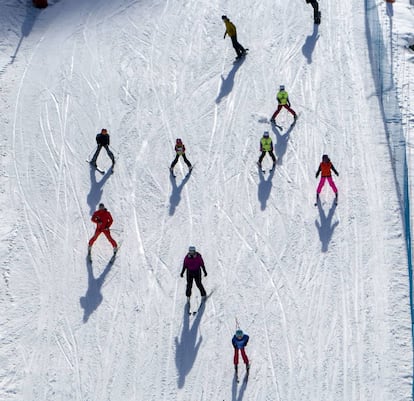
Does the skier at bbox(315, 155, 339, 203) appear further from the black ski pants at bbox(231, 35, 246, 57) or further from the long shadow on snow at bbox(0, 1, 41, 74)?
the long shadow on snow at bbox(0, 1, 41, 74)

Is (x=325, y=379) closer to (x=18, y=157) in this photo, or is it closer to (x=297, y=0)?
(x=18, y=157)

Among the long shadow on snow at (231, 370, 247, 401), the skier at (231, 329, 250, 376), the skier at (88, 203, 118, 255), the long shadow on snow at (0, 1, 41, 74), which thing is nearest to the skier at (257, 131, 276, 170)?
the skier at (88, 203, 118, 255)

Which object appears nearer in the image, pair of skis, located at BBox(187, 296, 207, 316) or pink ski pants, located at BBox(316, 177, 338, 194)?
pair of skis, located at BBox(187, 296, 207, 316)

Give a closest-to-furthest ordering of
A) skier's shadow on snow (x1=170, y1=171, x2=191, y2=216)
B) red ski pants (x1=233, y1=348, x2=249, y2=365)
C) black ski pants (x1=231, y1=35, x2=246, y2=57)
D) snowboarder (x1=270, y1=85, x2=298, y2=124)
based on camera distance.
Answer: red ski pants (x1=233, y1=348, x2=249, y2=365), skier's shadow on snow (x1=170, y1=171, x2=191, y2=216), snowboarder (x1=270, y1=85, x2=298, y2=124), black ski pants (x1=231, y1=35, x2=246, y2=57)

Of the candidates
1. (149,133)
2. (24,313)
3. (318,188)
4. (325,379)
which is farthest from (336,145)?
(24,313)

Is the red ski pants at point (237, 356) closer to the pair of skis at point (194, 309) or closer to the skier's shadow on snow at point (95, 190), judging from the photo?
the pair of skis at point (194, 309)

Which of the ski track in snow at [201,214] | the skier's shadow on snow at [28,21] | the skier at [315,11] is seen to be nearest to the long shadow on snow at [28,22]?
the skier's shadow on snow at [28,21]

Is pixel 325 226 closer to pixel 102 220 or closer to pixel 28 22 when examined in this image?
pixel 102 220
